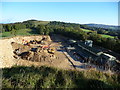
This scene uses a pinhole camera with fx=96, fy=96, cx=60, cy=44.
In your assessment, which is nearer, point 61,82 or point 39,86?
point 39,86

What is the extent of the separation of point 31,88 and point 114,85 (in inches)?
80.4

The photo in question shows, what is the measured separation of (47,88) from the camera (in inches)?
90.2

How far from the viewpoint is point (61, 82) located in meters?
2.59

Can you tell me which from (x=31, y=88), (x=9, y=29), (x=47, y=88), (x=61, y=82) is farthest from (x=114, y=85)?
(x=9, y=29)

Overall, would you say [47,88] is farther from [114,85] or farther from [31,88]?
[114,85]

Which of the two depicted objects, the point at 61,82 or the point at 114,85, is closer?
the point at 114,85

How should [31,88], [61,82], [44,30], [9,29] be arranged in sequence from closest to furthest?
→ [31,88] < [61,82] < [9,29] < [44,30]

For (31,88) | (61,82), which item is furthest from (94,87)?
(31,88)

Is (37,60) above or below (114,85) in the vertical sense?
below

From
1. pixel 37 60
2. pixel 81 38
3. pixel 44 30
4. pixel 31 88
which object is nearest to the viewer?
pixel 31 88

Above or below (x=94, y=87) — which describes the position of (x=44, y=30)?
above

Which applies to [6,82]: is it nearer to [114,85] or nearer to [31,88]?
[31,88]

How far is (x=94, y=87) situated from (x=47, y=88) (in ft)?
3.76

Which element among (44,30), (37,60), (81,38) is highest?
(44,30)
